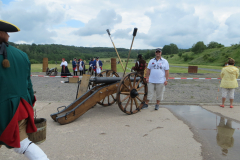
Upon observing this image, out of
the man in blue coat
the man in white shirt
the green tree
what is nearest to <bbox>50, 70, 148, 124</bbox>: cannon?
the man in white shirt

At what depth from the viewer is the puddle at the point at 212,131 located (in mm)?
3037

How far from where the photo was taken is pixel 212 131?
12.8 feet

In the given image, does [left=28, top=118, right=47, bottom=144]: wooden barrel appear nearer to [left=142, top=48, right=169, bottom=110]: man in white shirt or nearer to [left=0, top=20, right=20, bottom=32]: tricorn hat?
[left=0, top=20, right=20, bottom=32]: tricorn hat

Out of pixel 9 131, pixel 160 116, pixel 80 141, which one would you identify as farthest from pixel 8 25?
pixel 160 116

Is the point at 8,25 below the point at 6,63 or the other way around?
the other way around

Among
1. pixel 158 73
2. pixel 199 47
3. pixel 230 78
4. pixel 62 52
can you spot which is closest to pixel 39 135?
pixel 158 73

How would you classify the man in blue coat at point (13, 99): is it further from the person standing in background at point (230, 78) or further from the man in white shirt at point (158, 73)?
the person standing in background at point (230, 78)

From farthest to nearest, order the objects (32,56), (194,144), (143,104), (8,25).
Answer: (32,56), (143,104), (194,144), (8,25)

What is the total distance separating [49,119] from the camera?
4648 millimetres

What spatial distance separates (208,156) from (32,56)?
9441 centimetres

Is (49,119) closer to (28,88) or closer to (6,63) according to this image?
(28,88)

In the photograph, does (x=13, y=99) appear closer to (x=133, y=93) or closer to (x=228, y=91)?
(x=133, y=93)

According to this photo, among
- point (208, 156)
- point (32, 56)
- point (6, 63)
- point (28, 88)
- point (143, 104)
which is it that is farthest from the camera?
point (32, 56)

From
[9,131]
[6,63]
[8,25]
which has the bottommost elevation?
[9,131]
